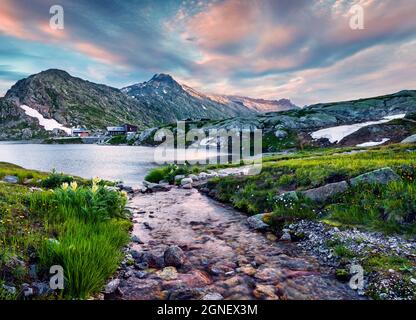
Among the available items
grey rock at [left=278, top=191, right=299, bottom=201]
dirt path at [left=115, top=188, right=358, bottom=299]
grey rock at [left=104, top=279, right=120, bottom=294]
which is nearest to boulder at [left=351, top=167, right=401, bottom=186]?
grey rock at [left=278, top=191, right=299, bottom=201]

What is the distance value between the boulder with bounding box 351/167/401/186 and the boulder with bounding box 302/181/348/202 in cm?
49

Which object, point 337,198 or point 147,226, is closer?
point 337,198

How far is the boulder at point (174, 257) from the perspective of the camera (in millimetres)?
8081

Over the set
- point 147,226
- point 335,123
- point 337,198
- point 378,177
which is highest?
point 335,123

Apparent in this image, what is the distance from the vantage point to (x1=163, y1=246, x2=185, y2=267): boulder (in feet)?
26.5

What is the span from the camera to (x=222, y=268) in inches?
310

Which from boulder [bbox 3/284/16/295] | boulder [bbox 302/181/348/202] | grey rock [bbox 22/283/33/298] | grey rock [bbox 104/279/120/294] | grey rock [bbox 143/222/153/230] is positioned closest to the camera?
boulder [bbox 3/284/16/295]

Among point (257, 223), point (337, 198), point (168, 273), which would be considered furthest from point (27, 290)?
point (337, 198)

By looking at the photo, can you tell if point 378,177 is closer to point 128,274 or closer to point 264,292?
point 264,292

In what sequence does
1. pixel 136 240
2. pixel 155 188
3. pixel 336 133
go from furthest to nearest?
pixel 336 133 < pixel 155 188 < pixel 136 240

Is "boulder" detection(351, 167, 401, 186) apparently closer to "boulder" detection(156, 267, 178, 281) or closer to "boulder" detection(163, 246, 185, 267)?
"boulder" detection(163, 246, 185, 267)

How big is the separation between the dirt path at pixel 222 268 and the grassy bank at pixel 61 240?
947mm

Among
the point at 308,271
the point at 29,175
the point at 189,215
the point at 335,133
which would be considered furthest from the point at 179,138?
the point at 308,271

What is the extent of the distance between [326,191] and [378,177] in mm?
2261
